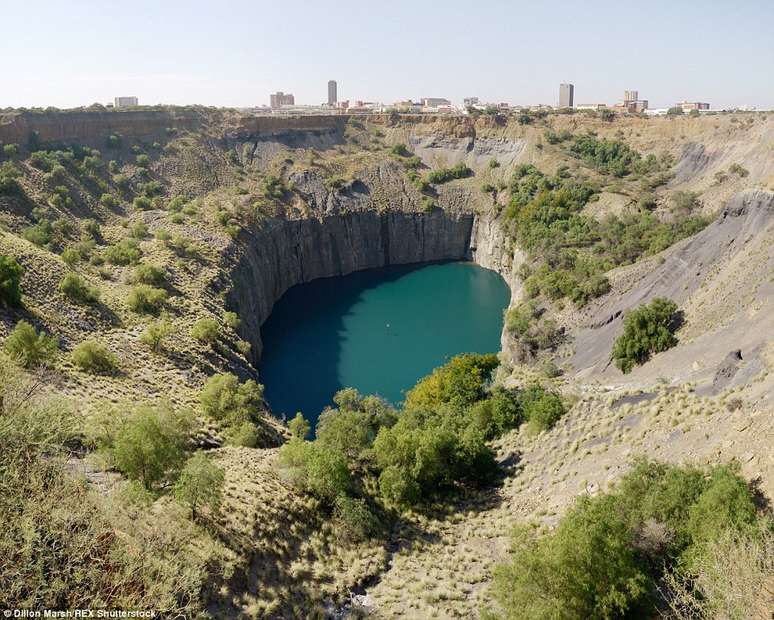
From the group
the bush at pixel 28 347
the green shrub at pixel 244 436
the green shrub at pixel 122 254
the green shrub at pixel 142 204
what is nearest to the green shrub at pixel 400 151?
the green shrub at pixel 142 204

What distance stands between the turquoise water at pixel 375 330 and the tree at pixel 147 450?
18.6 m

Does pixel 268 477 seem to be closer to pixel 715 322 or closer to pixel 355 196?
pixel 715 322

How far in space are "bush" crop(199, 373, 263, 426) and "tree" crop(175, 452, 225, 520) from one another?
33.4ft

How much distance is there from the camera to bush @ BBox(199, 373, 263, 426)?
30031 millimetres

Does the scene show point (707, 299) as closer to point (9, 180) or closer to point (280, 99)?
point (9, 180)

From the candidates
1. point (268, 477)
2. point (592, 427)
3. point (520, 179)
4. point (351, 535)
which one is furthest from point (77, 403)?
point (520, 179)

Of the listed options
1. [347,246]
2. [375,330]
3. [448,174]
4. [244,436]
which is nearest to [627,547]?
[244,436]

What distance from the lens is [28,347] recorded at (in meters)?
29.0

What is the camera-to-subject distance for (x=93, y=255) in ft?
155

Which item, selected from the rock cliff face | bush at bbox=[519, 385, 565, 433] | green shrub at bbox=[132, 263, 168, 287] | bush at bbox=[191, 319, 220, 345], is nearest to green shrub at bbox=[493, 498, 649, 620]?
bush at bbox=[519, 385, 565, 433]

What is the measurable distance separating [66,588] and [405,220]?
228 feet

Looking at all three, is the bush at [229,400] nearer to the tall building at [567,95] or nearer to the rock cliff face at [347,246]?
the rock cliff face at [347,246]

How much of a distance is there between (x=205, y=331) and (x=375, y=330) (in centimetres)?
2081

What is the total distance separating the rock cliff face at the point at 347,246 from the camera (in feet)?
208
